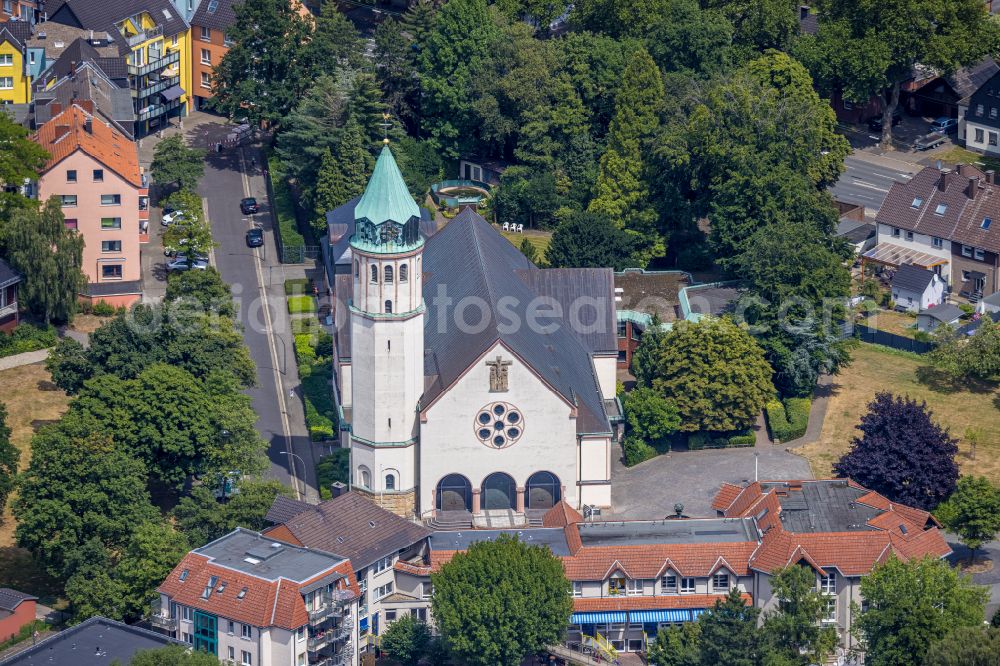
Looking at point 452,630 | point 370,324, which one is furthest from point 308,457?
point 452,630

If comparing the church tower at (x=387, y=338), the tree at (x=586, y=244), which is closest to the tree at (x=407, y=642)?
the church tower at (x=387, y=338)

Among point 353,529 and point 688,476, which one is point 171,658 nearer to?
point 353,529

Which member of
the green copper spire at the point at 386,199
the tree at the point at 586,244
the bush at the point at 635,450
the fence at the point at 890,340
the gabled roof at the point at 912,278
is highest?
the green copper spire at the point at 386,199

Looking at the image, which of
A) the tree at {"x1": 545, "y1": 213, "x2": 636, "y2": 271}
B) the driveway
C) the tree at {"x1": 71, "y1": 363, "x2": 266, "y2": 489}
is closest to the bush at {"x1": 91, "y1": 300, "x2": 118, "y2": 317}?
the tree at {"x1": 71, "y1": 363, "x2": 266, "y2": 489}

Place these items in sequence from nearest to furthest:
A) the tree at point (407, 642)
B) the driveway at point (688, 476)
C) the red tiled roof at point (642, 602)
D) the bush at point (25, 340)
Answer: the tree at point (407, 642) → the red tiled roof at point (642, 602) → the driveway at point (688, 476) → the bush at point (25, 340)

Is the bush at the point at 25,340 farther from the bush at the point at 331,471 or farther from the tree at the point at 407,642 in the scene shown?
the tree at the point at 407,642

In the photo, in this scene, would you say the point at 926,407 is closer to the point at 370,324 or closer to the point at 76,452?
the point at 370,324
